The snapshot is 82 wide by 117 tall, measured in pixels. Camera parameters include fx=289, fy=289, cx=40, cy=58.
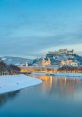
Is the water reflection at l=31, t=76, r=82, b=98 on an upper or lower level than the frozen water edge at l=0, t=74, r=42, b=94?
lower

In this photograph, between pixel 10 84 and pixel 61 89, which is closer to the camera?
pixel 10 84

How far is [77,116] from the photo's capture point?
49.6 ft

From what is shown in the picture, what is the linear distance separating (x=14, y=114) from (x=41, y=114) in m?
1.48

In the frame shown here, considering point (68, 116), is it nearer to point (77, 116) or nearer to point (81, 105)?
point (77, 116)

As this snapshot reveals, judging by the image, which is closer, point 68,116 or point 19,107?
point 68,116

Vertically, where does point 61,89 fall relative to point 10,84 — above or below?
below

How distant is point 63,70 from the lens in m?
155

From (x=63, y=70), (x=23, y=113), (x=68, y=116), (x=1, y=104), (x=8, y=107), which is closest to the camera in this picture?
(x=68, y=116)

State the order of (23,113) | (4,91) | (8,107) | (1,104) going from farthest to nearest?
(4,91), (1,104), (8,107), (23,113)

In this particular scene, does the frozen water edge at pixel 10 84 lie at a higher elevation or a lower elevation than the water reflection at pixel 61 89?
higher

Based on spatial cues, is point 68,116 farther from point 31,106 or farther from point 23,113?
point 31,106

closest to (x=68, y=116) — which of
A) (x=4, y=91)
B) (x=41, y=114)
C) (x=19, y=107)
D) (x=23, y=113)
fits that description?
(x=41, y=114)

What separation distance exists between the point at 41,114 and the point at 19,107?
8.58ft

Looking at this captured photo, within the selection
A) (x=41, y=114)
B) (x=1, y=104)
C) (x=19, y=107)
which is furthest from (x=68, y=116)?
(x=1, y=104)
